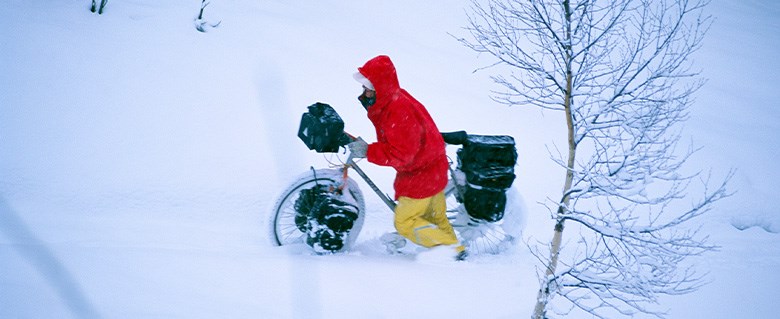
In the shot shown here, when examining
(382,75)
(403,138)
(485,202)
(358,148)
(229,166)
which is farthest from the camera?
(229,166)

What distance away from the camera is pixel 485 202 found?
Result: 4.13 m

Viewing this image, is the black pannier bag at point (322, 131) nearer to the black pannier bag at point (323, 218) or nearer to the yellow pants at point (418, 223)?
the black pannier bag at point (323, 218)

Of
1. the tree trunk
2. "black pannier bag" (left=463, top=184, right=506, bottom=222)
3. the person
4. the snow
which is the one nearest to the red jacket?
the person

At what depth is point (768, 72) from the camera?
468 inches

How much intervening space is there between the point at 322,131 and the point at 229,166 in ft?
7.62

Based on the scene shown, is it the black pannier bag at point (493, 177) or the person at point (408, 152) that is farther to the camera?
the black pannier bag at point (493, 177)

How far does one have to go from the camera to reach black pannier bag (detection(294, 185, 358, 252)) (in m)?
3.77

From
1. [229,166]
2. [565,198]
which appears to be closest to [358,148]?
[565,198]

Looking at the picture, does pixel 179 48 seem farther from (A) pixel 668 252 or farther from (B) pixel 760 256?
(B) pixel 760 256

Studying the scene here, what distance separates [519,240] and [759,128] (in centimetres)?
713

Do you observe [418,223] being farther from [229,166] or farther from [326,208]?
[229,166]

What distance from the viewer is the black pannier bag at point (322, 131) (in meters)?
3.37

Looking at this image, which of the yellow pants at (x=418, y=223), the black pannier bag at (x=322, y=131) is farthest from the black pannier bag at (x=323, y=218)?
the black pannier bag at (x=322, y=131)

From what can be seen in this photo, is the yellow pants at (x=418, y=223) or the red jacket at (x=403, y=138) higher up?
the red jacket at (x=403, y=138)
